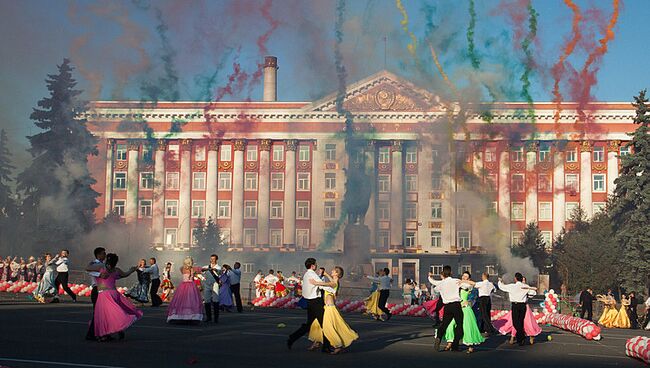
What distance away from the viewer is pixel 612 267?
6488 cm

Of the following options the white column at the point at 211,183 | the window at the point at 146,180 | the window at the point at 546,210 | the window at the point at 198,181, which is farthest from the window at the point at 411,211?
the window at the point at 146,180

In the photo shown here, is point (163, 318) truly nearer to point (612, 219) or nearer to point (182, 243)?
point (612, 219)

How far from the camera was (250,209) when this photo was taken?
9275 cm

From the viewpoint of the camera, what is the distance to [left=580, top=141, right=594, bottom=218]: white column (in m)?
90.1

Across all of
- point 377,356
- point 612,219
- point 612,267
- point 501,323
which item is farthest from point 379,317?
point 612,267

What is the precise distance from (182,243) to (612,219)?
46.7 metres

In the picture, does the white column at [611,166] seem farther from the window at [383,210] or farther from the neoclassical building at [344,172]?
the window at [383,210]

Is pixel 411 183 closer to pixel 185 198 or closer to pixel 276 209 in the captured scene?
pixel 276 209

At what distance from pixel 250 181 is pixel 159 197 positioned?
947 centimetres

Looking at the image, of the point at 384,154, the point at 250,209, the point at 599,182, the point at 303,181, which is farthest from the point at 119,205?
the point at 599,182

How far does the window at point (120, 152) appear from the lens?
303 ft

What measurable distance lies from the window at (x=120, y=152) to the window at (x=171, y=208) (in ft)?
20.8

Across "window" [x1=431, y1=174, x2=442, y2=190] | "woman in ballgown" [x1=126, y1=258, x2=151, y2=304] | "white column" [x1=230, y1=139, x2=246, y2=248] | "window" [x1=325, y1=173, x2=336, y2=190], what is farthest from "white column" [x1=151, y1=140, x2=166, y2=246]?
"woman in ballgown" [x1=126, y1=258, x2=151, y2=304]

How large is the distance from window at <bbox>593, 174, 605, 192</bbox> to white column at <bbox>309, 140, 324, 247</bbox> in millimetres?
27181
